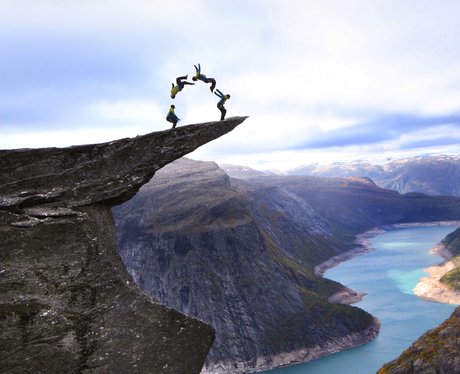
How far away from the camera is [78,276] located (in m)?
18.2

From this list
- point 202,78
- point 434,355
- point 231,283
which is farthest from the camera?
point 231,283

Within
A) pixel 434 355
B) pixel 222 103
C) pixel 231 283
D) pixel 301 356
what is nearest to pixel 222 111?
pixel 222 103

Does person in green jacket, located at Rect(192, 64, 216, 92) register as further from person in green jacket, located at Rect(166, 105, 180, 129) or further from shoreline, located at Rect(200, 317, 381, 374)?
shoreline, located at Rect(200, 317, 381, 374)

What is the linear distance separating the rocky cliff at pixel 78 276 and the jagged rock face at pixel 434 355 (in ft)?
90.4

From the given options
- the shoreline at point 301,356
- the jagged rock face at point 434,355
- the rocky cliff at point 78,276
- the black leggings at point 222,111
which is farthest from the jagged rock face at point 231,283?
the black leggings at point 222,111

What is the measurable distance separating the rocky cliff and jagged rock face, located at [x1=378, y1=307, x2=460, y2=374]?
1085 inches

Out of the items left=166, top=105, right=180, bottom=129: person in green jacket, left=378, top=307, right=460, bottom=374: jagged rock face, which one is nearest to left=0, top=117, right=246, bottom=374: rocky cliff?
left=166, top=105, right=180, bottom=129: person in green jacket

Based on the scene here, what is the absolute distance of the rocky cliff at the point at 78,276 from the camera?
55.2 ft

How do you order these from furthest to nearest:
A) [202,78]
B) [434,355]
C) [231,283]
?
[231,283], [434,355], [202,78]

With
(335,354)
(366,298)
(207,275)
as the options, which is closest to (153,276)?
(207,275)

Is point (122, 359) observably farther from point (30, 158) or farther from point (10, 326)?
point (30, 158)

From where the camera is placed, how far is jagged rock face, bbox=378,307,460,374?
36562 millimetres

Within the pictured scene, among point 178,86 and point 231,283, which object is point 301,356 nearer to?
point 231,283

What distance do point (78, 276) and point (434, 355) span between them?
3558 centimetres
